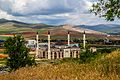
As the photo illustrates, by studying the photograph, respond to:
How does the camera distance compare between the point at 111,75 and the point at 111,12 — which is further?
the point at 111,12

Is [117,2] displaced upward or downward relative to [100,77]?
upward

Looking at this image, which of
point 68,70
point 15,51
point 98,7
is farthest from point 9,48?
point 68,70

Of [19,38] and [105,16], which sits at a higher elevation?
[105,16]

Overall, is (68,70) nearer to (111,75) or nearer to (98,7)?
(111,75)

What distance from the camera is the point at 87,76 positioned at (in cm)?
1605

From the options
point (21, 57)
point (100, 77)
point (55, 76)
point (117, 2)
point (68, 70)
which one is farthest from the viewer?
point (21, 57)

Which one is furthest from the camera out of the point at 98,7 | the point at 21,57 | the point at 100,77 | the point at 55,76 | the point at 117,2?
the point at 21,57

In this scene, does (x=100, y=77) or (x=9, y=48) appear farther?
(x=9, y=48)

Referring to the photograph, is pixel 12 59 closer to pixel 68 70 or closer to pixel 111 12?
pixel 111 12

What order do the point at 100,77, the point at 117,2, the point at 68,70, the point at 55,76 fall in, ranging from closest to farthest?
the point at 100,77 < the point at 55,76 < the point at 68,70 < the point at 117,2

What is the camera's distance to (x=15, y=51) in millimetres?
123875

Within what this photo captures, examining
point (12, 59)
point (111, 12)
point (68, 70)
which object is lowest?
point (12, 59)

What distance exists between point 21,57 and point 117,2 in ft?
295

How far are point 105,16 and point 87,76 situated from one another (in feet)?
65.8
